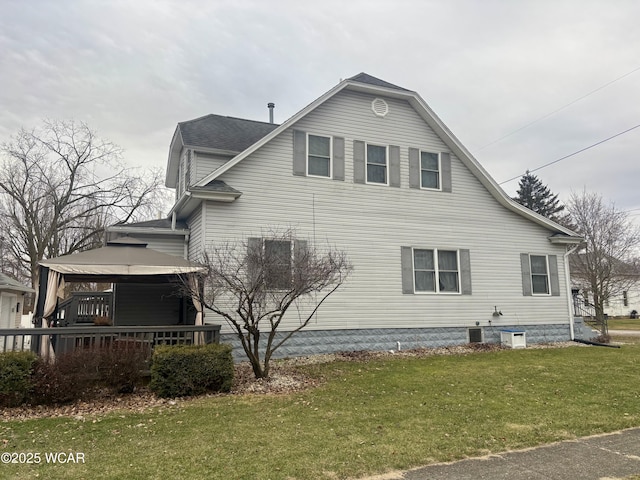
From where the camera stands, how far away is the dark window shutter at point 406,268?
42.3 ft

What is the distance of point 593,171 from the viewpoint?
26500 millimetres

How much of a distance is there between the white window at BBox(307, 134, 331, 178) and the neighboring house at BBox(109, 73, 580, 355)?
39mm

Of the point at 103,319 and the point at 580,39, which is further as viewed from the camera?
the point at 103,319

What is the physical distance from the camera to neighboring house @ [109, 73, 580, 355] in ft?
38.7

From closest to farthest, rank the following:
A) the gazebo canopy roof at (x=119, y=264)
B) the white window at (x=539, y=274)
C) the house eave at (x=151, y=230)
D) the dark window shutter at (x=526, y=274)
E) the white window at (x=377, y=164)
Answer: the gazebo canopy roof at (x=119, y=264)
the house eave at (x=151, y=230)
the white window at (x=377, y=164)
the dark window shutter at (x=526, y=274)
the white window at (x=539, y=274)

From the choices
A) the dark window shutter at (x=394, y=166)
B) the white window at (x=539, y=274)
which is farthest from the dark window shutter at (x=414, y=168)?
the white window at (x=539, y=274)

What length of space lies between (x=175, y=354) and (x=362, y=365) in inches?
185

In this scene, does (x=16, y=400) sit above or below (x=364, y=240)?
below

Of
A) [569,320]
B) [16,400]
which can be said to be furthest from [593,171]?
[16,400]

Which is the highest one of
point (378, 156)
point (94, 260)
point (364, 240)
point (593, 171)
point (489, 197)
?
point (593, 171)

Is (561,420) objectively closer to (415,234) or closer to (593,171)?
(415,234)

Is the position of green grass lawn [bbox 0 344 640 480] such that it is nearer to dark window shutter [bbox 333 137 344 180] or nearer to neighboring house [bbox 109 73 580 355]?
neighboring house [bbox 109 73 580 355]

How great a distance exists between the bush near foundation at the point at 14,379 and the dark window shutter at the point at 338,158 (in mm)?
8497

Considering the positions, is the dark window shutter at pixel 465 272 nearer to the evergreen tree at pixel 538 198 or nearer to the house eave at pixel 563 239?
the house eave at pixel 563 239
